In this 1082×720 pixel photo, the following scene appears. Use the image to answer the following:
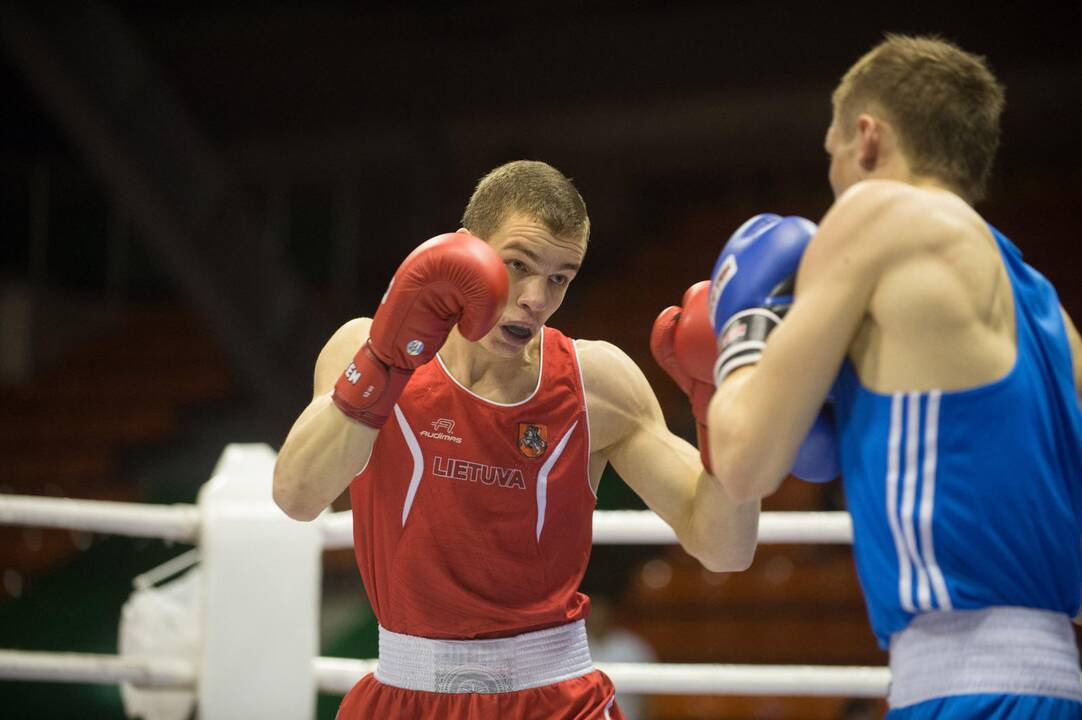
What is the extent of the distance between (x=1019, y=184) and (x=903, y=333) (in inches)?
324

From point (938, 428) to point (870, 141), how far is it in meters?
0.38

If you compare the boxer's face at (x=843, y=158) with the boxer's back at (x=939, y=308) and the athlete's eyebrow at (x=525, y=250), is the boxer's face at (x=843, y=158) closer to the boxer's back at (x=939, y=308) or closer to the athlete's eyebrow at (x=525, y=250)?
the boxer's back at (x=939, y=308)

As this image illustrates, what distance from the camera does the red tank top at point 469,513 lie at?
76.5 inches

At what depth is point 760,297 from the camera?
157 cm

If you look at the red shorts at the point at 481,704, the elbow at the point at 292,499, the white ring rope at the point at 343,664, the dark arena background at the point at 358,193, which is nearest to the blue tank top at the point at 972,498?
the red shorts at the point at 481,704

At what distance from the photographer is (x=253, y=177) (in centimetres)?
1043

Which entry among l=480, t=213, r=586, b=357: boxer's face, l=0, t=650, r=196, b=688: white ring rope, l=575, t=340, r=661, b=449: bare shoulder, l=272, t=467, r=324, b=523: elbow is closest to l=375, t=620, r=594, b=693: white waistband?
l=272, t=467, r=324, b=523: elbow

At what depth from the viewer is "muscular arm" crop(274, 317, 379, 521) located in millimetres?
1845

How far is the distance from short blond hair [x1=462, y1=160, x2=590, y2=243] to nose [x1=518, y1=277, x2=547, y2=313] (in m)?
0.09

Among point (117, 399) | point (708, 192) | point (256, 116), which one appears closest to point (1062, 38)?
point (708, 192)

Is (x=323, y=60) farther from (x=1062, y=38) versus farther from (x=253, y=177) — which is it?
(x=1062, y=38)

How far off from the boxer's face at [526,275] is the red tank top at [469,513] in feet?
0.33

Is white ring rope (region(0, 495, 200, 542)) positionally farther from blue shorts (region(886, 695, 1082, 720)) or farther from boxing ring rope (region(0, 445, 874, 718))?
blue shorts (region(886, 695, 1082, 720))

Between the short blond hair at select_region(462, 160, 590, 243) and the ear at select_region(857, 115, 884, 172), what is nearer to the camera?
the ear at select_region(857, 115, 884, 172)
